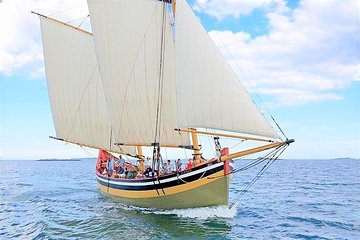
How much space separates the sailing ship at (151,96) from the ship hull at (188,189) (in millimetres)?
57

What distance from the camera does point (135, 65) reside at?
27.8 m

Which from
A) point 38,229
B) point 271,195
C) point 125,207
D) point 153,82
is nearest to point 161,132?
point 153,82

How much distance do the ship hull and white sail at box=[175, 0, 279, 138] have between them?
9.42 ft

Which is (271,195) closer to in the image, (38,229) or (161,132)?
(161,132)

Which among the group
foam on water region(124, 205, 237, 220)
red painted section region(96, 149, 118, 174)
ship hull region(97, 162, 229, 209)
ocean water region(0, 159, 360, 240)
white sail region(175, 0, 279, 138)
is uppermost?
white sail region(175, 0, 279, 138)

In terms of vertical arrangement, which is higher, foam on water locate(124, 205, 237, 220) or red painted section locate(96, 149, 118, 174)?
red painted section locate(96, 149, 118, 174)

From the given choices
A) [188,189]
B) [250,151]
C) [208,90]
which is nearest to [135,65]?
[208,90]

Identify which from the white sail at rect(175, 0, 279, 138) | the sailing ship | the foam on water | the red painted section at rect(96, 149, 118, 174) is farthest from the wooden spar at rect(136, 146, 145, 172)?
the white sail at rect(175, 0, 279, 138)

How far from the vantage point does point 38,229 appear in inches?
855

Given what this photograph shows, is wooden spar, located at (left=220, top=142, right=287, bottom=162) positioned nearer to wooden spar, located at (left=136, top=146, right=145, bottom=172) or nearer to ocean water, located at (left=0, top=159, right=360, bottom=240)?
ocean water, located at (left=0, top=159, right=360, bottom=240)

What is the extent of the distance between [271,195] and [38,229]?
2375 cm

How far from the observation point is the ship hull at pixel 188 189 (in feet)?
72.9

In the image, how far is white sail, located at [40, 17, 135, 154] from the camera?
116 feet

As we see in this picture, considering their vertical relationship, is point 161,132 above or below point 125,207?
above
